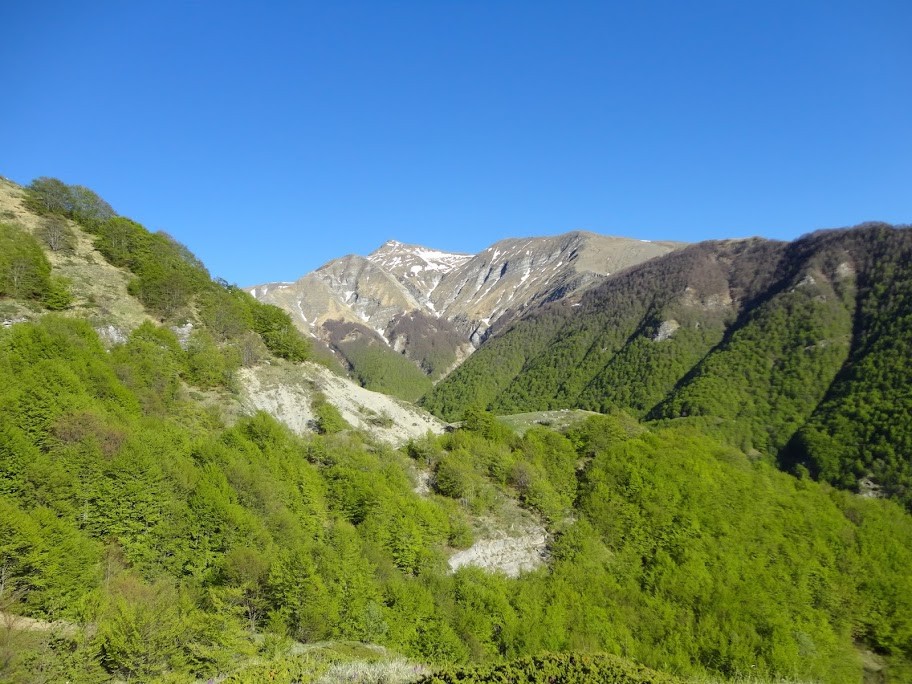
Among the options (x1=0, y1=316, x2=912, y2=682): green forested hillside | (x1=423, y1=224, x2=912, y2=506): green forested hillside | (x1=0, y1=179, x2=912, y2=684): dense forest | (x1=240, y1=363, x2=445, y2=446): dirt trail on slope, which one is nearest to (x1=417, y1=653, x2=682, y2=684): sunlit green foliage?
(x1=0, y1=179, x2=912, y2=684): dense forest

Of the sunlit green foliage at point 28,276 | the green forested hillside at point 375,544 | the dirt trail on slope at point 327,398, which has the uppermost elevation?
the sunlit green foliage at point 28,276

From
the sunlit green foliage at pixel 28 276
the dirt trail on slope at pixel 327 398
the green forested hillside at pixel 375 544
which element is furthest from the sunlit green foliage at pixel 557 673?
the sunlit green foliage at pixel 28 276

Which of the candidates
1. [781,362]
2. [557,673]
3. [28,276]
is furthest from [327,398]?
[781,362]

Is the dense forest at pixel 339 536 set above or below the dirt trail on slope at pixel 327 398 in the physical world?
below

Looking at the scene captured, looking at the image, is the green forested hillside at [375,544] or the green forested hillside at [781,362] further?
the green forested hillside at [781,362]

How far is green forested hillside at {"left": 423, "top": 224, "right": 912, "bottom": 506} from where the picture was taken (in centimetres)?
10350

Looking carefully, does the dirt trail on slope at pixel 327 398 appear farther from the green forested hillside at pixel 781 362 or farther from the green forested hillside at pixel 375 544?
the green forested hillside at pixel 781 362

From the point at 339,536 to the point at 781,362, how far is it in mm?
151527

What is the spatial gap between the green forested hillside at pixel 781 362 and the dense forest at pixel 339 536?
185 feet

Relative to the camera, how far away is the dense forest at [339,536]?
17922 millimetres

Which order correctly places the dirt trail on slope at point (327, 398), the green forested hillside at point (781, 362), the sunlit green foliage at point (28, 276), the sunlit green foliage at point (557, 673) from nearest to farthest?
the sunlit green foliage at point (557, 673) → the sunlit green foliage at point (28, 276) → the dirt trail on slope at point (327, 398) → the green forested hillside at point (781, 362)

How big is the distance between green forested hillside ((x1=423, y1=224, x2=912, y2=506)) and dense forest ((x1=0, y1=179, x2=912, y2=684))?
185 ft

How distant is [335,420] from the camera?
47.3 metres

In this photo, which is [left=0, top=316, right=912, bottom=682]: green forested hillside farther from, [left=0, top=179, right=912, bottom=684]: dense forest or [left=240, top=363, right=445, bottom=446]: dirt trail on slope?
[left=240, top=363, right=445, bottom=446]: dirt trail on slope
